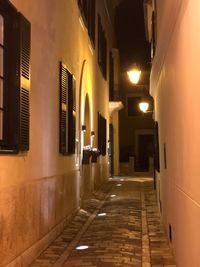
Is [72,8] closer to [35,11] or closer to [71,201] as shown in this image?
[35,11]

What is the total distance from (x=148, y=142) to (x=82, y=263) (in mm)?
27516

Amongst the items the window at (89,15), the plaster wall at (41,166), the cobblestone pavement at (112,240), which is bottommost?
the cobblestone pavement at (112,240)

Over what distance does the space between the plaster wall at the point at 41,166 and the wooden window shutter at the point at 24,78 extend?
0.20m

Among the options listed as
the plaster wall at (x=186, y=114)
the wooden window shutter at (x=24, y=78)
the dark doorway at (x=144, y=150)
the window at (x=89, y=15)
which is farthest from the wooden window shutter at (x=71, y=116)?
the dark doorway at (x=144, y=150)

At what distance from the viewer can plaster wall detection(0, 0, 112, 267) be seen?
18.2 feet

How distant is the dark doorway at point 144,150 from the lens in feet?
109

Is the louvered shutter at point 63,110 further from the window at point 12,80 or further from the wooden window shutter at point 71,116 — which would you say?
the window at point 12,80

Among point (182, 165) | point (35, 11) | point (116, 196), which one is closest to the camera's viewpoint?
point (182, 165)

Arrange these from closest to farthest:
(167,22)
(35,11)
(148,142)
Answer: (167,22) → (35,11) → (148,142)

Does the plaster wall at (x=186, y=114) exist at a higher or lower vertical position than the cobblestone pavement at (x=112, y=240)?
higher

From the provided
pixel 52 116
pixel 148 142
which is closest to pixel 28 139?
pixel 52 116

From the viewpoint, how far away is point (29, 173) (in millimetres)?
6344

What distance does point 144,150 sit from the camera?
33.3m

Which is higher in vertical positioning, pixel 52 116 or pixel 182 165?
pixel 52 116
